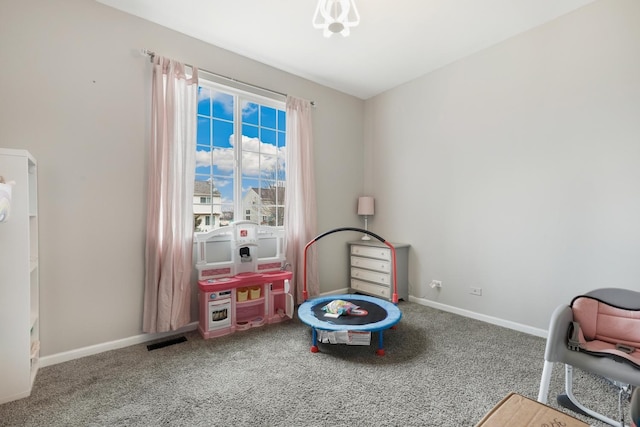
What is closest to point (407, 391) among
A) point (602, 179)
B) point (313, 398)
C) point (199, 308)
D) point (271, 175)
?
point (313, 398)

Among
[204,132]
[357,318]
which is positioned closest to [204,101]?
[204,132]

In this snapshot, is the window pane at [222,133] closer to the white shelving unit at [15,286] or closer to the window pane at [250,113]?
the window pane at [250,113]

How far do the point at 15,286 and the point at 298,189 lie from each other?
8.23 feet

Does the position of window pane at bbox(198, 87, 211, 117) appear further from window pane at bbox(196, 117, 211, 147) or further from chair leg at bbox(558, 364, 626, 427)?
chair leg at bbox(558, 364, 626, 427)

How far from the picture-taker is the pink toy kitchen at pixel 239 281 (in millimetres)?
2803

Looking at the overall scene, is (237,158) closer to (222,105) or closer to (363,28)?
(222,105)

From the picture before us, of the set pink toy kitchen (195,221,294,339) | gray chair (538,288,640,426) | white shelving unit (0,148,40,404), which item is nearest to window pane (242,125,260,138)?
pink toy kitchen (195,221,294,339)

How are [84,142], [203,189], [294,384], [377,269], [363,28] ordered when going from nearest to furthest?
[294,384], [84,142], [363,28], [203,189], [377,269]

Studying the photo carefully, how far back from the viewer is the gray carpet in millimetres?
1696

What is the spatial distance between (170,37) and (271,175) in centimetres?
165

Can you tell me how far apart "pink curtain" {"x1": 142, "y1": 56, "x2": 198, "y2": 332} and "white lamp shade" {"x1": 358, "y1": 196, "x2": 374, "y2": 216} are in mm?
2296

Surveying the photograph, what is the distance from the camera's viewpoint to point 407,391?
1.93 m

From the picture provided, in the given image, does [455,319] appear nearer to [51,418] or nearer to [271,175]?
[271,175]

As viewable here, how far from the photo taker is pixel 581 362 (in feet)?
5.20
